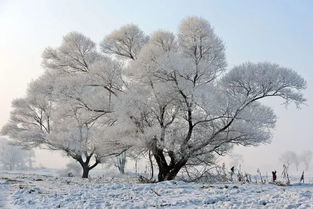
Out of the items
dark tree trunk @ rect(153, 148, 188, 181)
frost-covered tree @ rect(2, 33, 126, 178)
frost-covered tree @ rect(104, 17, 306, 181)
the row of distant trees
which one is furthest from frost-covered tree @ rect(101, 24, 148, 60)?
dark tree trunk @ rect(153, 148, 188, 181)

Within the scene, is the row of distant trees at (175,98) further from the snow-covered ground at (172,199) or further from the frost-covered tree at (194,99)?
the snow-covered ground at (172,199)

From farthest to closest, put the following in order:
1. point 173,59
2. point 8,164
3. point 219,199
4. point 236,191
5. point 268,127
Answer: point 8,164 → point 268,127 → point 173,59 → point 236,191 → point 219,199

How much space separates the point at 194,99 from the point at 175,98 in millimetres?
1243

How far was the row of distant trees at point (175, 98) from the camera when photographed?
19.4 m

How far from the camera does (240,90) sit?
20.3 meters

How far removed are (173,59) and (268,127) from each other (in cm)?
625

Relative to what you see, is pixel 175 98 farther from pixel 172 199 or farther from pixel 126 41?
pixel 172 199

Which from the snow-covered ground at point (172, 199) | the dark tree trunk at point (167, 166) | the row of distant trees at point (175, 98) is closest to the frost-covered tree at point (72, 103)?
the row of distant trees at point (175, 98)

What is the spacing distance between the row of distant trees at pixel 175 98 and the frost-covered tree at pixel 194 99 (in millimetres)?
50

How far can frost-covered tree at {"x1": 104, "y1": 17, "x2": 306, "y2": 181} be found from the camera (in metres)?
19.2

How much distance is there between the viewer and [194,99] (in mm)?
18875

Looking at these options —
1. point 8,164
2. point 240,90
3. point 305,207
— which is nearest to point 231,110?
point 240,90

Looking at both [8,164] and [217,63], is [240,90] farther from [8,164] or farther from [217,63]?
[8,164]

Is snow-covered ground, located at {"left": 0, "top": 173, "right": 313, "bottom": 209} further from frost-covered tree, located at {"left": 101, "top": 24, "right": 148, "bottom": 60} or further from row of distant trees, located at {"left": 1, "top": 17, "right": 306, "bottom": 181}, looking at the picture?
frost-covered tree, located at {"left": 101, "top": 24, "right": 148, "bottom": 60}
